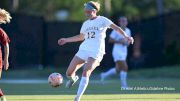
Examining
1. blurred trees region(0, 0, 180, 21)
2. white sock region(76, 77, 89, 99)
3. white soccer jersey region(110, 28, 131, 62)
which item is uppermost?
blurred trees region(0, 0, 180, 21)

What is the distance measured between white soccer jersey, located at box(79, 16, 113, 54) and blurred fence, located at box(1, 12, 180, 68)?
17542 mm

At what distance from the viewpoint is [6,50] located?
14.5m

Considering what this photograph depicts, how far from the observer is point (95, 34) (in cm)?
1548

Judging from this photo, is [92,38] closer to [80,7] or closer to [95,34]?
[95,34]

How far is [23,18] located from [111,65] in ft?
15.2

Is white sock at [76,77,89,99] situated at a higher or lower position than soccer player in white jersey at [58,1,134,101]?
lower

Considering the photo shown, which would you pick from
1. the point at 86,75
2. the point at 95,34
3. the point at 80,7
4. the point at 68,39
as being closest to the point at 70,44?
the point at 68,39

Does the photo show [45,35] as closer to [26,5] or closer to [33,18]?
[33,18]

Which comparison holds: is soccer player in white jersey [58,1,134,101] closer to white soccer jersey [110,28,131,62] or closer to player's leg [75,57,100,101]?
player's leg [75,57,100,101]

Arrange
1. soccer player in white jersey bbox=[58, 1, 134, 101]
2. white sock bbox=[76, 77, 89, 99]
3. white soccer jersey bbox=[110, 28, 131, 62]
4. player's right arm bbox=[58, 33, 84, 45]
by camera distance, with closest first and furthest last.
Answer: white sock bbox=[76, 77, 89, 99] < soccer player in white jersey bbox=[58, 1, 134, 101] < player's right arm bbox=[58, 33, 84, 45] < white soccer jersey bbox=[110, 28, 131, 62]

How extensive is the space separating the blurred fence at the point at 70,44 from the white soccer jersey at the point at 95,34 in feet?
57.6

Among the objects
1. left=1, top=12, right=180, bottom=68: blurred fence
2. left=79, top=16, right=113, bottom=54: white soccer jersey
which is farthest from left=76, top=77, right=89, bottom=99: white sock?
left=1, top=12, right=180, bottom=68: blurred fence

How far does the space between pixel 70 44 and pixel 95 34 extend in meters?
18.2

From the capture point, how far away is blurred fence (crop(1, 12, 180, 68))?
33.0 m
